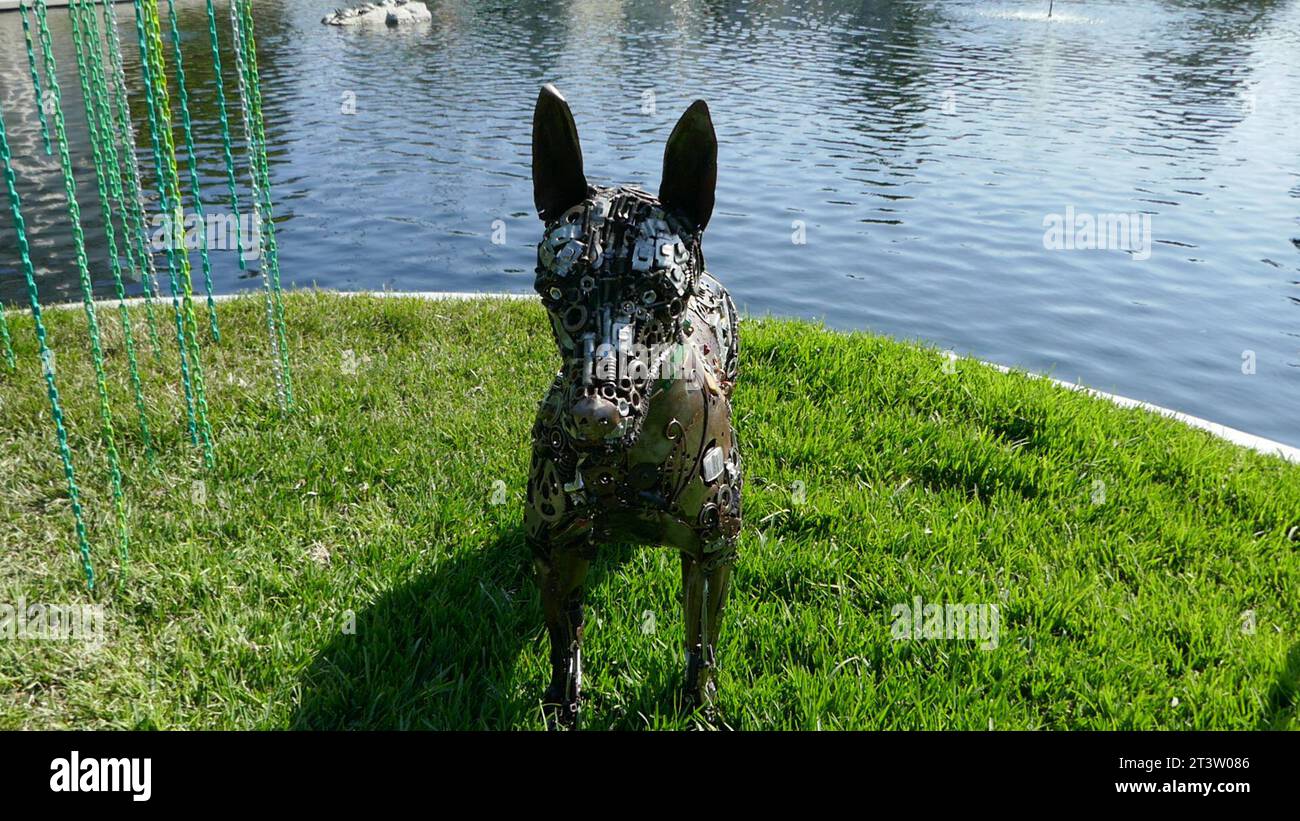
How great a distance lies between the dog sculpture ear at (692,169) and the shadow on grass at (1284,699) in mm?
3030

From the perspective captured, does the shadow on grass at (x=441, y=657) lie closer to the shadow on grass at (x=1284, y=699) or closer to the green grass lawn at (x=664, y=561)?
the green grass lawn at (x=664, y=561)

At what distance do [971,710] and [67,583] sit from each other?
415 centimetres

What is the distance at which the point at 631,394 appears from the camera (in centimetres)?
268

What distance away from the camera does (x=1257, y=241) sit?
14.4 meters

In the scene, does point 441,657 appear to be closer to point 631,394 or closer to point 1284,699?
point 631,394

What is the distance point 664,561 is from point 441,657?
1.22 metres

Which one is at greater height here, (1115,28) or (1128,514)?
(1115,28)

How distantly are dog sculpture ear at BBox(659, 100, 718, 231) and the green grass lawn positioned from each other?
2011 mm

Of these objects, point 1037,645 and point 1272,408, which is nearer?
point 1037,645

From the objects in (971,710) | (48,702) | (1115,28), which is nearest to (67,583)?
(48,702)

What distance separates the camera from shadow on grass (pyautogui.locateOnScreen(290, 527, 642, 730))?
12.5ft

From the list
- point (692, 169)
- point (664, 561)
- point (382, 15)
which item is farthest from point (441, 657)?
point (382, 15)
